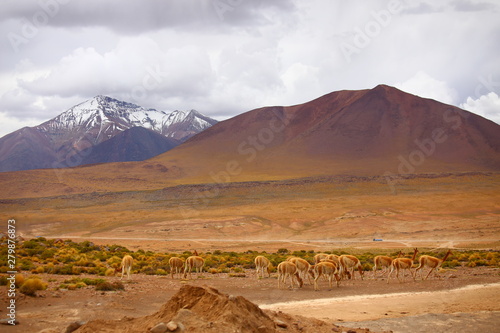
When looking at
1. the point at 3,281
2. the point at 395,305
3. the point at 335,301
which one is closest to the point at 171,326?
the point at 335,301

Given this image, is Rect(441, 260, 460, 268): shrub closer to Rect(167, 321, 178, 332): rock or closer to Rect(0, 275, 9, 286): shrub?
Rect(167, 321, 178, 332): rock

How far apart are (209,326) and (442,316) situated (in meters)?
8.33

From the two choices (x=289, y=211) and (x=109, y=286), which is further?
(x=289, y=211)

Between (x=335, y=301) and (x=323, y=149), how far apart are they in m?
129

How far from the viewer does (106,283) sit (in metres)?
16.8

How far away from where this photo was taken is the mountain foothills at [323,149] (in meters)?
116

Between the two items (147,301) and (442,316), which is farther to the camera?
(147,301)

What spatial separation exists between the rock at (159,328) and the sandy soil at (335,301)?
12.1 ft

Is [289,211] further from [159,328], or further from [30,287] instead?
[159,328]

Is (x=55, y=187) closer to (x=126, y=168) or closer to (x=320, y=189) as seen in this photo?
(x=126, y=168)

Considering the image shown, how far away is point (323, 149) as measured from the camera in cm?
14350

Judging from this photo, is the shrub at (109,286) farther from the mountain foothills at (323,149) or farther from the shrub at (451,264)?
the mountain foothills at (323,149)

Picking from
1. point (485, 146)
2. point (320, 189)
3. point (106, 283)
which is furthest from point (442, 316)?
point (485, 146)

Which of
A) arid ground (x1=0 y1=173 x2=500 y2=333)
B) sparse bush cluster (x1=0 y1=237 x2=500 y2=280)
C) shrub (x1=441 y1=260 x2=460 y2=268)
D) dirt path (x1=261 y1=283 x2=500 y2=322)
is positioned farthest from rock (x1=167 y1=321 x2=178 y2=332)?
shrub (x1=441 y1=260 x2=460 y2=268)
